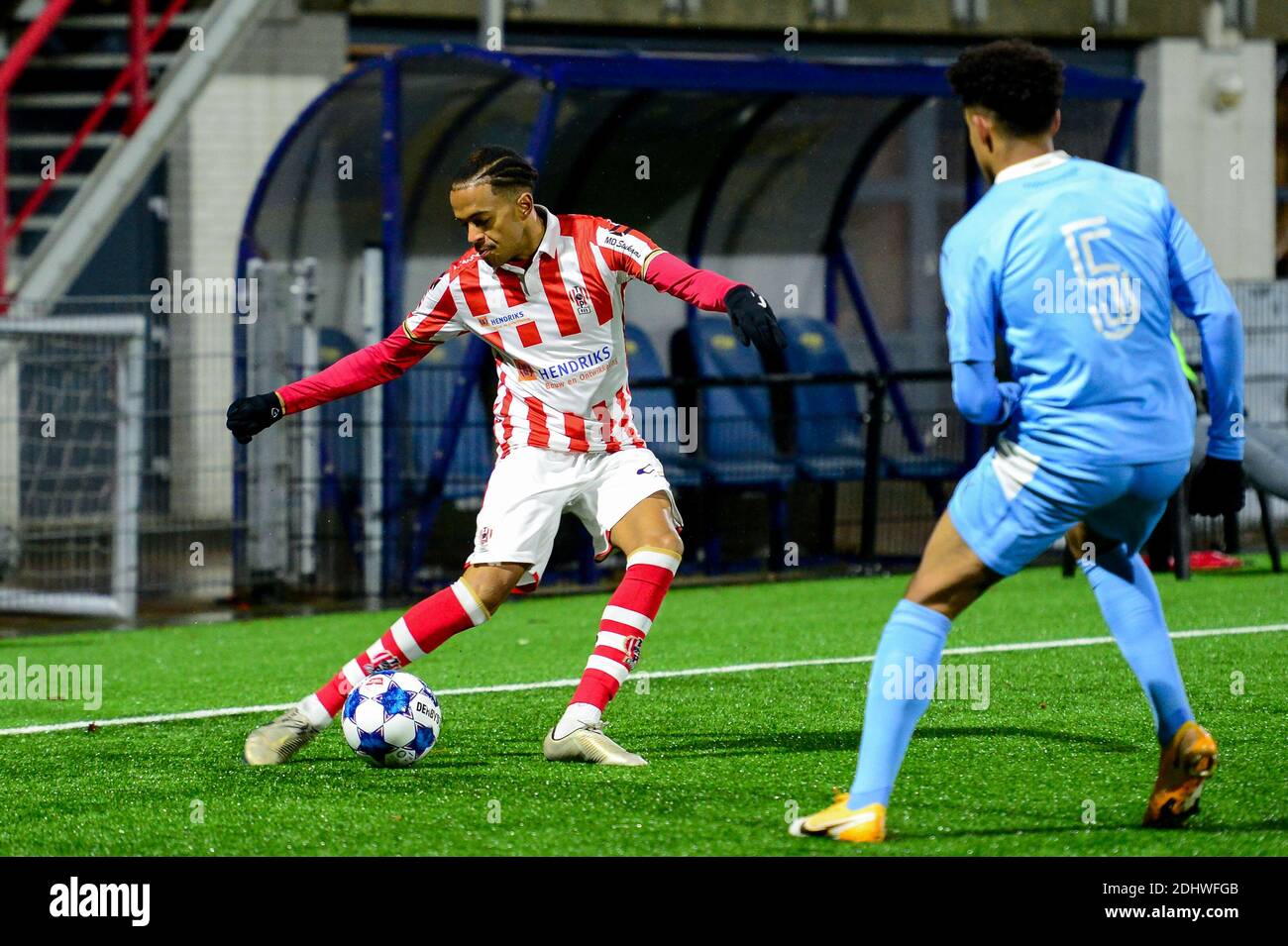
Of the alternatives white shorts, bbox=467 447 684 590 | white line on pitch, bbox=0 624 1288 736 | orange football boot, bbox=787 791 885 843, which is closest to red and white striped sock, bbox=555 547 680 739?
white shorts, bbox=467 447 684 590

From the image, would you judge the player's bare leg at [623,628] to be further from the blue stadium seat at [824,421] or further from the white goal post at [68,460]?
the blue stadium seat at [824,421]

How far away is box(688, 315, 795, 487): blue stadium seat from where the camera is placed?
12539 mm

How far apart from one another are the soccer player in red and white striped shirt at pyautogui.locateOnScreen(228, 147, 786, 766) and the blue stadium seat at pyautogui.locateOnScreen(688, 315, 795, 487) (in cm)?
594

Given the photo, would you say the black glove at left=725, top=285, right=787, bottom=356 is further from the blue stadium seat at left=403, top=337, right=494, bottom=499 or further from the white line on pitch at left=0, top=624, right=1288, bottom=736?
the blue stadium seat at left=403, top=337, right=494, bottom=499

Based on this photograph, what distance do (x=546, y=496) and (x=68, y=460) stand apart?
19.3 ft

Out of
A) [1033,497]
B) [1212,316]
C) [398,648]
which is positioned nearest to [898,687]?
[1033,497]

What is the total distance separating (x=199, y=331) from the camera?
48.5 ft

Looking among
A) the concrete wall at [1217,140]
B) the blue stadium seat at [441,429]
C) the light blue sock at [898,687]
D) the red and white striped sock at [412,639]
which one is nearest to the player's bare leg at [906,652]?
the light blue sock at [898,687]

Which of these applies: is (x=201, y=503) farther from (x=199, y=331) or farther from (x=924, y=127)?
(x=924, y=127)

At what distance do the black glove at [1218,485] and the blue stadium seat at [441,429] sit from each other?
24.0 ft

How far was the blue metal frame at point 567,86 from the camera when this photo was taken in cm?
1145

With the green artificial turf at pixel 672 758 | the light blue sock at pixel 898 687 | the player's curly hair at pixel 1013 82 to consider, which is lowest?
the green artificial turf at pixel 672 758

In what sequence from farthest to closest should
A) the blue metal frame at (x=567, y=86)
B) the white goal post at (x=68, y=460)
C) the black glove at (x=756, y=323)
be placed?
the blue metal frame at (x=567, y=86), the white goal post at (x=68, y=460), the black glove at (x=756, y=323)
